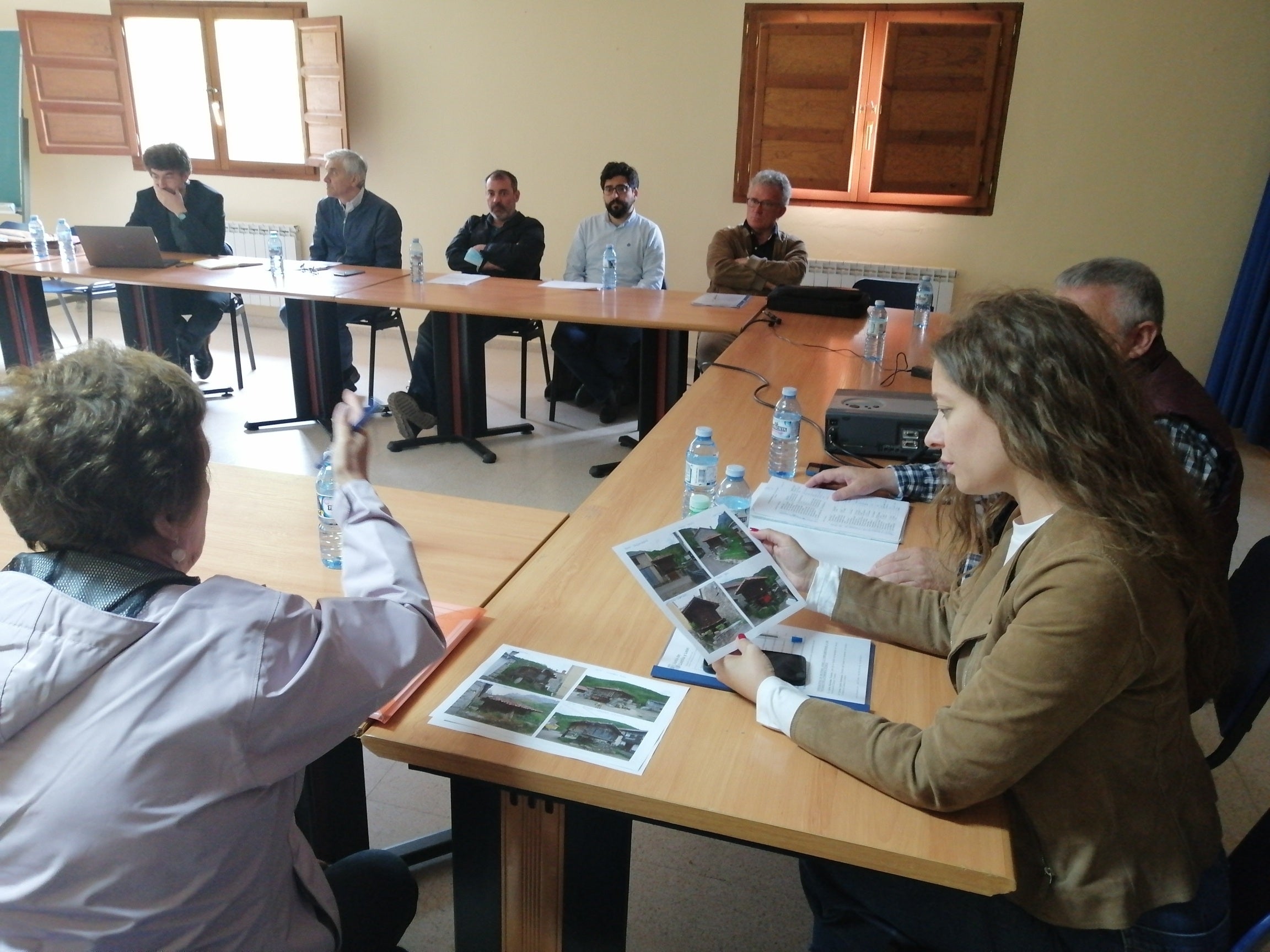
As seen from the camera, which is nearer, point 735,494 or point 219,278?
point 735,494

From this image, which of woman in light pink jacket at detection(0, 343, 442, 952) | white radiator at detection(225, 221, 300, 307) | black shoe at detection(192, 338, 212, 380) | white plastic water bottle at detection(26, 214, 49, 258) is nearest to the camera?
woman in light pink jacket at detection(0, 343, 442, 952)

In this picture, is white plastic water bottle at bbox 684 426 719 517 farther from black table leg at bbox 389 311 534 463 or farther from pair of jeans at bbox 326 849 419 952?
black table leg at bbox 389 311 534 463

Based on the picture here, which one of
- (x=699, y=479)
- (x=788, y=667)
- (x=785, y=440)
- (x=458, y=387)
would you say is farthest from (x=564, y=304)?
(x=788, y=667)

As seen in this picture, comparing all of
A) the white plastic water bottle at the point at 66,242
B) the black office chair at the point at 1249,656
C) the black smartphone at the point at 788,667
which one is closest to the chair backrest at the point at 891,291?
the black office chair at the point at 1249,656

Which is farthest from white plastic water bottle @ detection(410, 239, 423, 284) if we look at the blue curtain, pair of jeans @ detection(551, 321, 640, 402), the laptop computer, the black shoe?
the blue curtain

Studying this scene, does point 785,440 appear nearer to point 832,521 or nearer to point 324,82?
point 832,521

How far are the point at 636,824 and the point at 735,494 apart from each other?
2.44 ft

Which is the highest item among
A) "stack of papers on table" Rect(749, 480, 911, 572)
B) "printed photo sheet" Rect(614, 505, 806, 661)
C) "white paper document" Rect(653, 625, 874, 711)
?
"printed photo sheet" Rect(614, 505, 806, 661)

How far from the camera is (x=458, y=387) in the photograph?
4.23 m

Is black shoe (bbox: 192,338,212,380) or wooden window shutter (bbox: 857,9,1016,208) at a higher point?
wooden window shutter (bbox: 857,9,1016,208)

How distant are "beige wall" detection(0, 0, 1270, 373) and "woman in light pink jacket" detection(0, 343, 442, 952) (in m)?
4.83

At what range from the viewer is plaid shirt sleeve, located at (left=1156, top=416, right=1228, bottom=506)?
1.72 meters

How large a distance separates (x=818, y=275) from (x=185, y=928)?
500cm

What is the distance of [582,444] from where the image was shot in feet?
14.3
